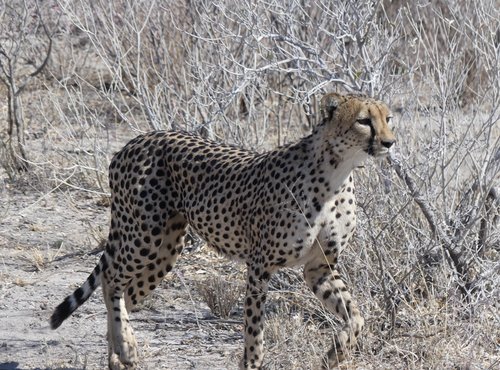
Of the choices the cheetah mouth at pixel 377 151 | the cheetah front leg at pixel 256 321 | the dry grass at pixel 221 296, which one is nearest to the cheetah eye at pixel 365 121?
the cheetah mouth at pixel 377 151

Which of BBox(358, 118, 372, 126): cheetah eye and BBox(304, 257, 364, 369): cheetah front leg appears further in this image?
BBox(304, 257, 364, 369): cheetah front leg

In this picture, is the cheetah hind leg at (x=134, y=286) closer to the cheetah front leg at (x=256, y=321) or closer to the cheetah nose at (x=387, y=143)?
the cheetah front leg at (x=256, y=321)

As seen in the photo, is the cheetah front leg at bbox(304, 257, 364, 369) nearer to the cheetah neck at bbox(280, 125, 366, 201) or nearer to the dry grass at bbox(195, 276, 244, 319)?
the cheetah neck at bbox(280, 125, 366, 201)

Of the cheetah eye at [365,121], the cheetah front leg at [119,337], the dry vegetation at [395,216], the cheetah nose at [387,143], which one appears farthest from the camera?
the cheetah front leg at [119,337]

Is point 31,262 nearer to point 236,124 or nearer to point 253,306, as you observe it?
point 236,124

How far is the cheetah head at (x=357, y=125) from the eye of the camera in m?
4.40

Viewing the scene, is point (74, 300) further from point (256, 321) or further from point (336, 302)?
point (336, 302)

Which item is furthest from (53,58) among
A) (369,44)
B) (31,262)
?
(369,44)

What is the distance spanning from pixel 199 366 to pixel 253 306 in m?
0.60

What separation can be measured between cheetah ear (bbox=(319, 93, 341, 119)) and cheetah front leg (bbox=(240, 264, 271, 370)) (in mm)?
696

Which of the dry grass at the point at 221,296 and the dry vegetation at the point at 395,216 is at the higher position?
the dry vegetation at the point at 395,216

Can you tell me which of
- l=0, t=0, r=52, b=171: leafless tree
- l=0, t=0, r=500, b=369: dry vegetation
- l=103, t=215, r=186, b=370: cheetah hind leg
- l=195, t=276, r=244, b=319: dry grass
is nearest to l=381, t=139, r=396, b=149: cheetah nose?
l=0, t=0, r=500, b=369: dry vegetation

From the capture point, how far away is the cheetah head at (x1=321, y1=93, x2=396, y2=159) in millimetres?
4402

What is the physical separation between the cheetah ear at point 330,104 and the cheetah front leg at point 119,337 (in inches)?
53.6
